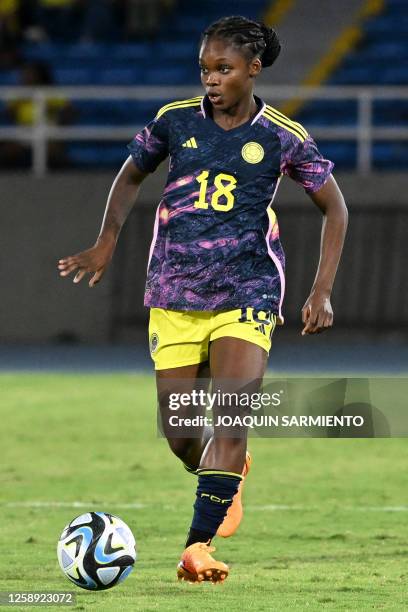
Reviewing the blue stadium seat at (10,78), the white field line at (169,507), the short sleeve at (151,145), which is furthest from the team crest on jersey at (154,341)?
the blue stadium seat at (10,78)

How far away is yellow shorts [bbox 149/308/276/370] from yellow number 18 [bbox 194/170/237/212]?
16.9 inches

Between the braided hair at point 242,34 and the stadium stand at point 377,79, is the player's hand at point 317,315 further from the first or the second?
the stadium stand at point 377,79

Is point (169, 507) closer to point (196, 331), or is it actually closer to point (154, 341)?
point (154, 341)

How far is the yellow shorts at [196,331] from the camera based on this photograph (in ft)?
20.3

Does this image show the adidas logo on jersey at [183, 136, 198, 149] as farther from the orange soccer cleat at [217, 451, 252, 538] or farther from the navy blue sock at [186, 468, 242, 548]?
the orange soccer cleat at [217, 451, 252, 538]

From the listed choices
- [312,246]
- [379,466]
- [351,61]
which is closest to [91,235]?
[312,246]

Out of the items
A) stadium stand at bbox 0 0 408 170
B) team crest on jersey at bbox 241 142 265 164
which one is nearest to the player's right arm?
team crest on jersey at bbox 241 142 265 164

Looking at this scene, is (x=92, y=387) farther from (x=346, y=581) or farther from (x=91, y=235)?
(x=346, y=581)

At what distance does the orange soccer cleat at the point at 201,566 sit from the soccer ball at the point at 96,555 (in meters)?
0.22

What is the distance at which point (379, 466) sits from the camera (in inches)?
392

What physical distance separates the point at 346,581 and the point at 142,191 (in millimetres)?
12314

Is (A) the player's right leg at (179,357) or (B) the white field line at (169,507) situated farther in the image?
(B) the white field line at (169,507)

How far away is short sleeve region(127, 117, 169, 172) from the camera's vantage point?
634cm

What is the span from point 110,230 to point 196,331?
554 mm
